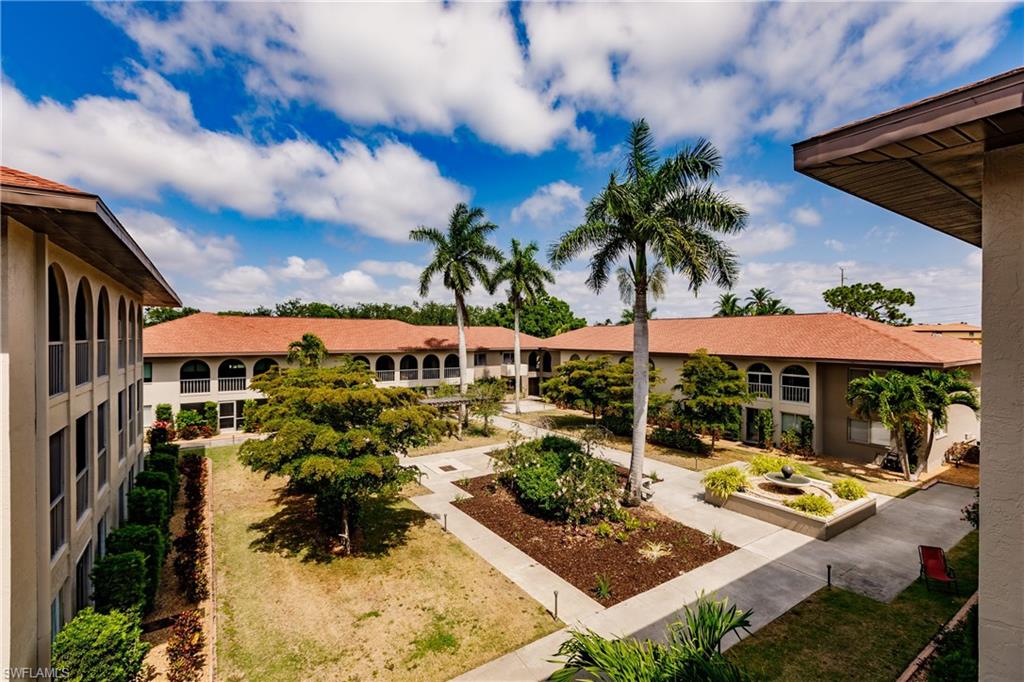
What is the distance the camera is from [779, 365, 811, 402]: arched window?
25062 millimetres

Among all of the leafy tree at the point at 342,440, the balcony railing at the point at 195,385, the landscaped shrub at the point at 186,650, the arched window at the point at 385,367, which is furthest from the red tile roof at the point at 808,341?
the balcony railing at the point at 195,385

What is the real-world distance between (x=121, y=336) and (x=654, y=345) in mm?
30709

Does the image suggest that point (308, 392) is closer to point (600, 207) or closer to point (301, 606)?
point (301, 606)

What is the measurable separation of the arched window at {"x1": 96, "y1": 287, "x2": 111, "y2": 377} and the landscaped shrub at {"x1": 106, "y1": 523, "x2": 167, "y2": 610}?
4364mm

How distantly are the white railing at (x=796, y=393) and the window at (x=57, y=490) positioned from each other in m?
29.6

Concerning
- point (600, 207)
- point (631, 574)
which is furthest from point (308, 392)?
point (600, 207)

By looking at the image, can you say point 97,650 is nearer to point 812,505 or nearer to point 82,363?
point 82,363

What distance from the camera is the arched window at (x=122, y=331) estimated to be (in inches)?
608

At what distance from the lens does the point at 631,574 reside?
12312 millimetres

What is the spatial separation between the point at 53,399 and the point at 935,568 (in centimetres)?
2014

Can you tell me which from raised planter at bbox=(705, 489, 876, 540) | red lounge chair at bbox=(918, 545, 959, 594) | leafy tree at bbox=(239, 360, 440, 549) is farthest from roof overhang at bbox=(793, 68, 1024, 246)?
raised planter at bbox=(705, 489, 876, 540)

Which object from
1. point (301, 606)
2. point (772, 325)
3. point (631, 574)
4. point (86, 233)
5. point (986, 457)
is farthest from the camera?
point (772, 325)

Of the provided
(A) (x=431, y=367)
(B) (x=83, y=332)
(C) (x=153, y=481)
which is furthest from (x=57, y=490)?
(A) (x=431, y=367)

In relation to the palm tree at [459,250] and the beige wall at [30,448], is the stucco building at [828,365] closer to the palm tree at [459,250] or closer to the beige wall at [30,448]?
the palm tree at [459,250]
